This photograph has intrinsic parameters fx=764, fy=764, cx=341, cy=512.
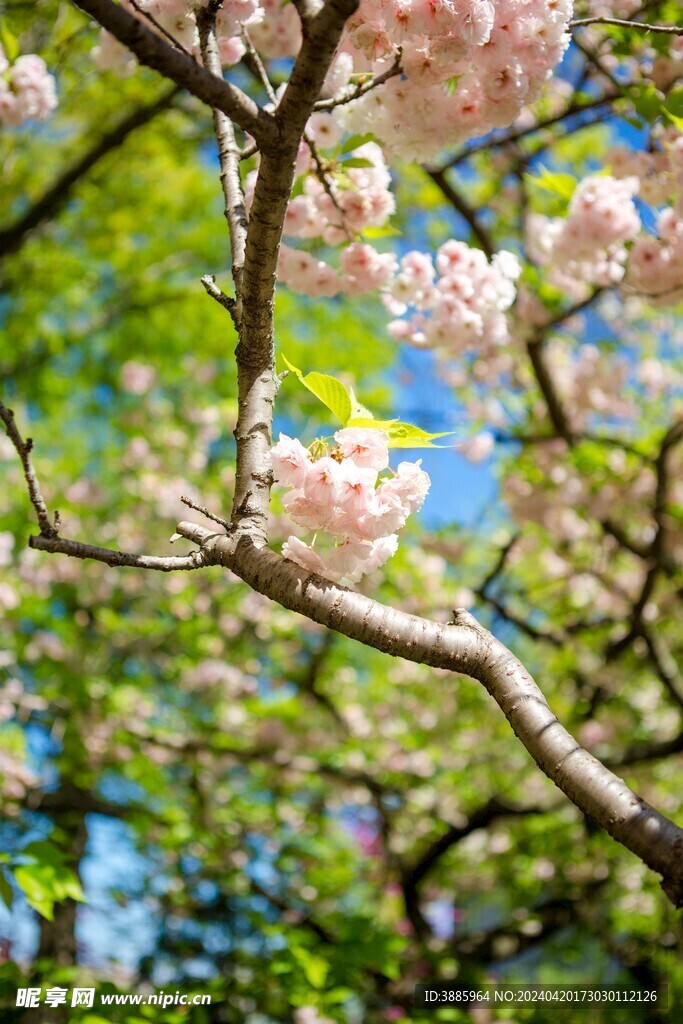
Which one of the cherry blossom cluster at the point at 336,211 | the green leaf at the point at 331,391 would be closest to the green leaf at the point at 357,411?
the green leaf at the point at 331,391

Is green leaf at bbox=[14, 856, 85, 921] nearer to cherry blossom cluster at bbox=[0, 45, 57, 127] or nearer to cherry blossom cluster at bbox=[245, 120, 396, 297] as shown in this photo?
cherry blossom cluster at bbox=[245, 120, 396, 297]

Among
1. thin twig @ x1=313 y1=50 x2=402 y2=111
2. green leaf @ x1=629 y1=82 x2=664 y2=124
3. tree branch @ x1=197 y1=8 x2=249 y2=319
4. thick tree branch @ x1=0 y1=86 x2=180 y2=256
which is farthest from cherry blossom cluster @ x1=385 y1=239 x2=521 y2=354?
thick tree branch @ x1=0 y1=86 x2=180 y2=256

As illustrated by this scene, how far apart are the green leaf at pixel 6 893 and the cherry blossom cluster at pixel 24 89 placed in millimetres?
2770

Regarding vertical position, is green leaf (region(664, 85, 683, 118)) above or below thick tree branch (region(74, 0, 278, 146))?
above

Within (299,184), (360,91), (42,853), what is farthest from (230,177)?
(42,853)

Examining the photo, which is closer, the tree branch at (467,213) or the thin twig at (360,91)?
the thin twig at (360,91)

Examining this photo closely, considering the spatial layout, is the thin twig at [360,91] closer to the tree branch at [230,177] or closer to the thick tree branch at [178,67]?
the tree branch at [230,177]

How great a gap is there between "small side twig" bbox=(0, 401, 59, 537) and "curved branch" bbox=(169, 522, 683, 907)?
0.30 meters

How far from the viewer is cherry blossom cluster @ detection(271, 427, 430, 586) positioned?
1384mm

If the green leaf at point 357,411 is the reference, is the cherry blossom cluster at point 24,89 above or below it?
above

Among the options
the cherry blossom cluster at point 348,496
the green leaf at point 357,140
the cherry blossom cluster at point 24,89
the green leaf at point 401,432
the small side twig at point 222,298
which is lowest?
the cherry blossom cluster at point 348,496

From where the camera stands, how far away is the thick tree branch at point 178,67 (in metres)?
1.05

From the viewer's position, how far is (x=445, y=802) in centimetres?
629

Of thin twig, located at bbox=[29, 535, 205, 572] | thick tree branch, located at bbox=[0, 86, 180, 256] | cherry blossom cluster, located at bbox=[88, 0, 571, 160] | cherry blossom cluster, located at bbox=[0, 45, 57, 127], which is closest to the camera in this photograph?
thin twig, located at bbox=[29, 535, 205, 572]
